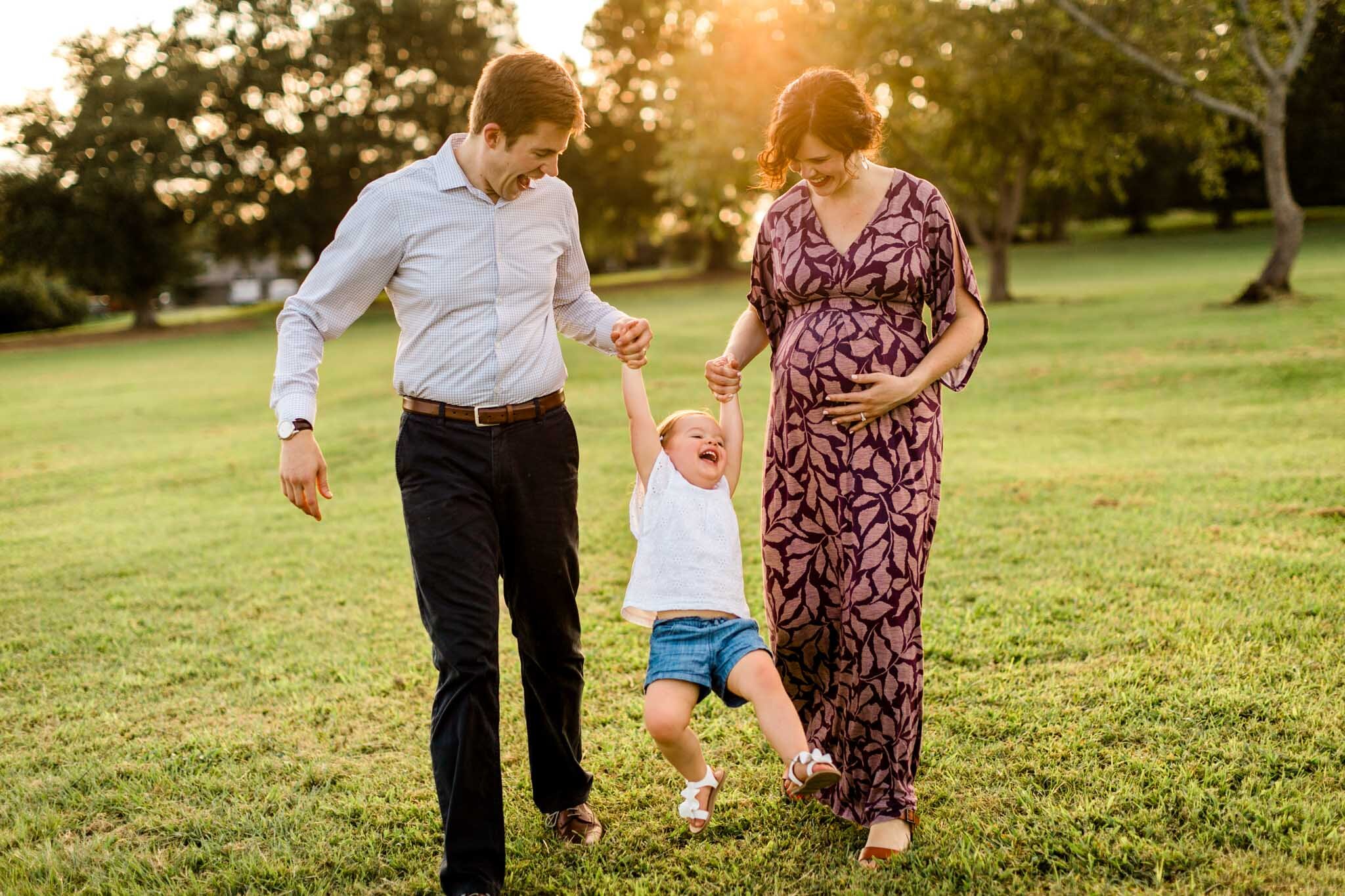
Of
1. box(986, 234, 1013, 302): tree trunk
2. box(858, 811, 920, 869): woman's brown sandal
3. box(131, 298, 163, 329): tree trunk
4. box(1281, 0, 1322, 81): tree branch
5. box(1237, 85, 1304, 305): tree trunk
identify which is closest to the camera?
box(858, 811, 920, 869): woman's brown sandal

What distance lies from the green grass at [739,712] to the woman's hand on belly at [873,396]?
1.27m

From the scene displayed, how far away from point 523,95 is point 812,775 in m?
1.89

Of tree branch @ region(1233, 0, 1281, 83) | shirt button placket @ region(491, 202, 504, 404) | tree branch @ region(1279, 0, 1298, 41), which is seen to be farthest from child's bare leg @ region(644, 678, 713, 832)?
tree branch @ region(1233, 0, 1281, 83)

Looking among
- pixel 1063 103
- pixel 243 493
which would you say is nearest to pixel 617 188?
pixel 1063 103

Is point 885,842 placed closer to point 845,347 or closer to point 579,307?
point 845,347

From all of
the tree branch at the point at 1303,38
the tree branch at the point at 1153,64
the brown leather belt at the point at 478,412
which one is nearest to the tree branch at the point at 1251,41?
the tree branch at the point at 1303,38

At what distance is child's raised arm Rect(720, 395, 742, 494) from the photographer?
10.9ft

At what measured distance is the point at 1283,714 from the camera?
384 centimetres

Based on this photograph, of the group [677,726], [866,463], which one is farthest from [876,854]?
[866,463]

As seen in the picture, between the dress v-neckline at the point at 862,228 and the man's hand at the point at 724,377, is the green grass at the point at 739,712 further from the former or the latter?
the dress v-neckline at the point at 862,228

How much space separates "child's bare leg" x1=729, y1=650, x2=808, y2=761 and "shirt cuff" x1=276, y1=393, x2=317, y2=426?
1.34 metres

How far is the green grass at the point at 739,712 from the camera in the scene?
3209 millimetres

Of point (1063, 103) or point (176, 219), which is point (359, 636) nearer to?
point (1063, 103)

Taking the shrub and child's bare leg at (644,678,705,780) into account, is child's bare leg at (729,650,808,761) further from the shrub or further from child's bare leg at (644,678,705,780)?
the shrub
